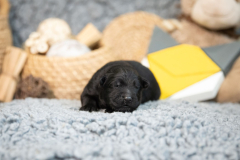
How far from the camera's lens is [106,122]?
1311 mm

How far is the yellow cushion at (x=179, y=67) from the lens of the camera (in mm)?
2324

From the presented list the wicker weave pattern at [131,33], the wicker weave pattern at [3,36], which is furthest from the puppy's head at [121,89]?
the wicker weave pattern at [3,36]

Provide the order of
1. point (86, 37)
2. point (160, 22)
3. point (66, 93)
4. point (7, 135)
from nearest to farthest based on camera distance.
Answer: point (7, 135), point (66, 93), point (86, 37), point (160, 22)

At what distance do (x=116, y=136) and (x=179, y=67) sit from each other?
140 cm

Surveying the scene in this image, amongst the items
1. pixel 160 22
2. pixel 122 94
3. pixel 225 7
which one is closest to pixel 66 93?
pixel 122 94

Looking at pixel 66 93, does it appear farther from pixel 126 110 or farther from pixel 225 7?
pixel 225 7

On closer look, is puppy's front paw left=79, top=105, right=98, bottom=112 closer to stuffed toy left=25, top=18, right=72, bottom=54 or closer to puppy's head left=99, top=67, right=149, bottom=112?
puppy's head left=99, top=67, right=149, bottom=112

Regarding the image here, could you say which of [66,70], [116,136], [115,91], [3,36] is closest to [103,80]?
[115,91]

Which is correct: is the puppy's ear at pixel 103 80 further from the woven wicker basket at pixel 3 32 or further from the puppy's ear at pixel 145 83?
the woven wicker basket at pixel 3 32

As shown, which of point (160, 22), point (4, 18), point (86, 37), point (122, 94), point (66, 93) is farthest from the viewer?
point (160, 22)

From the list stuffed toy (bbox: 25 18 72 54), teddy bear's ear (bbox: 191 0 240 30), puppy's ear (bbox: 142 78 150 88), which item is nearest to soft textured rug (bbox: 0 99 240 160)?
puppy's ear (bbox: 142 78 150 88)

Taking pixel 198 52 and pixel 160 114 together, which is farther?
pixel 198 52

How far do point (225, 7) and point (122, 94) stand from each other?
1.71m

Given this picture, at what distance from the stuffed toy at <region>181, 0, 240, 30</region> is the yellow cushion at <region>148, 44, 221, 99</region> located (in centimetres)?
41
